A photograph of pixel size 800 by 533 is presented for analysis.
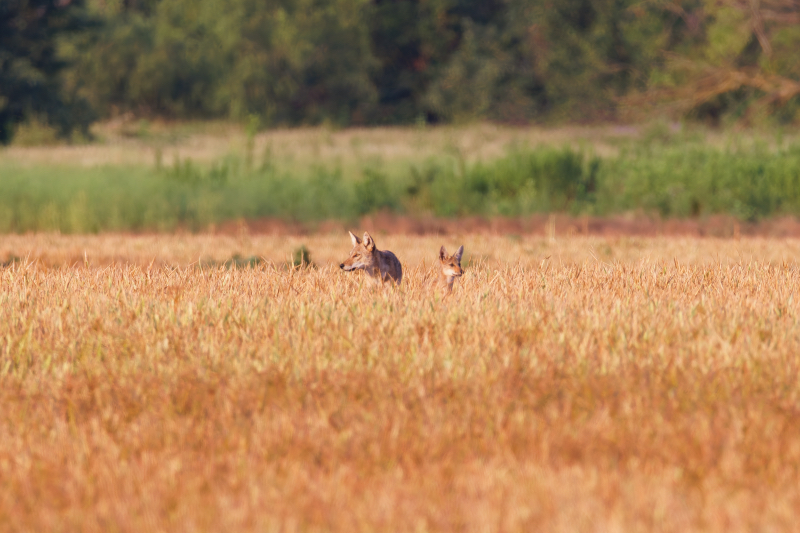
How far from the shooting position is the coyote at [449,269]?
25.1ft

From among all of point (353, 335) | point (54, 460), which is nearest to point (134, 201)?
point (353, 335)

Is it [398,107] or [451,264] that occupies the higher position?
[398,107]

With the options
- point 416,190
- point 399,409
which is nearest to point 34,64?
point 416,190

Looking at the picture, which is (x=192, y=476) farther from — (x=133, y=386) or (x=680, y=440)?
(x=680, y=440)

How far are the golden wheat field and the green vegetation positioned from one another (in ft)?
37.4

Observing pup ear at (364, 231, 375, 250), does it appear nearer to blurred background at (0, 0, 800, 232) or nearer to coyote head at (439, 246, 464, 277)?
coyote head at (439, 246, 464, 277)

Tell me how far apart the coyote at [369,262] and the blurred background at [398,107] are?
36.5 feet

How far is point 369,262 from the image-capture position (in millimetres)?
7945

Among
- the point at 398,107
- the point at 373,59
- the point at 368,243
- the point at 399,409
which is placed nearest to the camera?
the point at 399,409

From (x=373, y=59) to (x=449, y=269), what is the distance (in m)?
42.6

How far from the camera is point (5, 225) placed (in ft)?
60.0

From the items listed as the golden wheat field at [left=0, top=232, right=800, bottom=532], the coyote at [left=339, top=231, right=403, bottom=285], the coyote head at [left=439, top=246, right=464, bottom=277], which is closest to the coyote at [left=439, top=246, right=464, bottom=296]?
the coyote head at [left=439, top=246, right=464, bottom=277]

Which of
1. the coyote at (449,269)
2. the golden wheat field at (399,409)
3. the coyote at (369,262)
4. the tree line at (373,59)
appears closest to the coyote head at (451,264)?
the coyote at (449,269)

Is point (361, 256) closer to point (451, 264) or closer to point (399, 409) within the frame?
point (451, 264)
